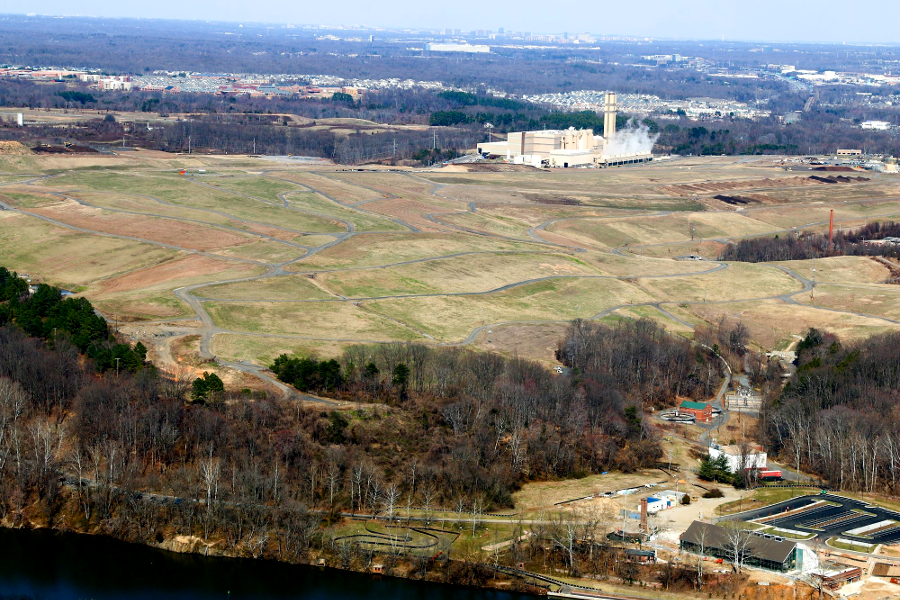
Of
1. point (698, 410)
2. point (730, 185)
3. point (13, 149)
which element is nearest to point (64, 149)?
point (13, 149)

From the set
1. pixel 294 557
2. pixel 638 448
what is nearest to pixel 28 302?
pixel 294 557

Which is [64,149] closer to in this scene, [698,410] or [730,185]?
[730,185]

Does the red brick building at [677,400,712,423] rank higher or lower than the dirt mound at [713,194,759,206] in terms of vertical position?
lower

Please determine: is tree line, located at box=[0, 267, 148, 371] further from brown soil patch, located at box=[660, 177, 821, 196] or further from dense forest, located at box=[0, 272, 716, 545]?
brown soil patch, located at box=[660, 177, 821, 196]

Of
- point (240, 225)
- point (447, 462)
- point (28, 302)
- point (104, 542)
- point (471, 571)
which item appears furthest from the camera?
point (240, 225)

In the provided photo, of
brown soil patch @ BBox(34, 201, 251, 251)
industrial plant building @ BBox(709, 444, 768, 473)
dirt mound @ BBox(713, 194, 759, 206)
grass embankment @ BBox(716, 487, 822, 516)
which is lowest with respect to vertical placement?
grass embankment @ BBox(716, 487, 822, 516)

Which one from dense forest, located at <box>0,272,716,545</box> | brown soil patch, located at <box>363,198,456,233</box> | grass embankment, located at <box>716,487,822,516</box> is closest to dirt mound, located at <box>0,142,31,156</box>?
brown soil patch, located at <box>363,198,456,233</box>

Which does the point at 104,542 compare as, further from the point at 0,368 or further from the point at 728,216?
the point at 728,216
